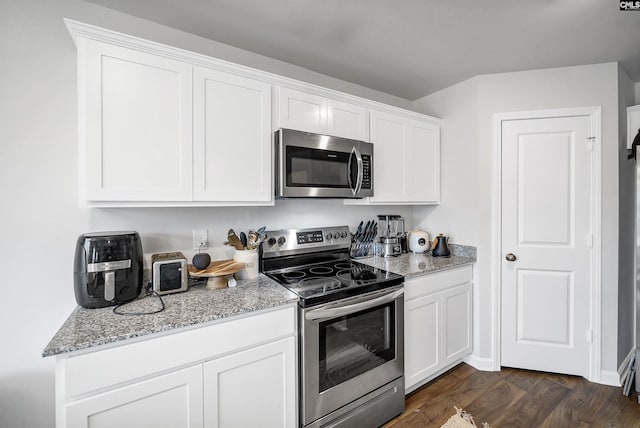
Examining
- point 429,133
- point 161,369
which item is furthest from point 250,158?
point 429,133

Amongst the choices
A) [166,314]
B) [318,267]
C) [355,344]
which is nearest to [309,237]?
[318,267]

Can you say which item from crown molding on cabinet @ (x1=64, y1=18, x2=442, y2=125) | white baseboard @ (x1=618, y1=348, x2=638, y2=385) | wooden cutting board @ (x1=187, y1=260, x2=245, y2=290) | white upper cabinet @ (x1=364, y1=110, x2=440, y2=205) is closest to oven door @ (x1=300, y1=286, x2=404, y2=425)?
wooden cutting board @ (x1=187, y1=260, x2=245, y2=290)

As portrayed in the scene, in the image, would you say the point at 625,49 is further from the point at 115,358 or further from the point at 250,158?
the point at 115,358

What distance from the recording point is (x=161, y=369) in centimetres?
114

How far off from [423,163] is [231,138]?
1.80m

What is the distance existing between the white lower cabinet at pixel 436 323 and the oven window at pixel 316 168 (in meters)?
0.92

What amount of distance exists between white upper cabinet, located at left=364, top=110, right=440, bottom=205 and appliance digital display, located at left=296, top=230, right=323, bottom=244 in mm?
509

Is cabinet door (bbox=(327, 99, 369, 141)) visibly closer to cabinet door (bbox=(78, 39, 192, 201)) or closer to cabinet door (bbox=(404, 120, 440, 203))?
cabinet door (bbox=(404, 120, 440, 203))

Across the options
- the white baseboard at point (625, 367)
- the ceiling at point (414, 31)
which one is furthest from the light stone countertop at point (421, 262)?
the ceiling at point (414, 31)

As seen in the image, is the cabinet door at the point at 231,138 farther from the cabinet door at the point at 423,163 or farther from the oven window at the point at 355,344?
the cabinet door at the point at 423,163

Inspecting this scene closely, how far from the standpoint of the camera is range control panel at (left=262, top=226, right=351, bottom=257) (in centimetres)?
201

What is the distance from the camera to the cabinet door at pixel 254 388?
1249mm

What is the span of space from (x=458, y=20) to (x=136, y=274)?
7.84 ft

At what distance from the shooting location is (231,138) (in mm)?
1617
